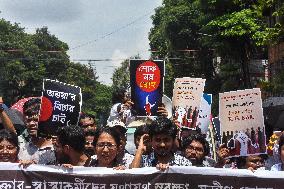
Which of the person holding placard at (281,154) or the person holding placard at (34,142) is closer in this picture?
the person holding placard at (281,154)

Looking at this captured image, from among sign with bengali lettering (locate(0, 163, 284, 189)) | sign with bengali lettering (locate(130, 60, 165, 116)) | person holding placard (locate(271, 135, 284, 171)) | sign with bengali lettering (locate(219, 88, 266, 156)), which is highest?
sign with bengali lettering (locate(130, 60, 165, 116))

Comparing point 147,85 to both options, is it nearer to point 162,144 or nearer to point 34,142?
point 34,142

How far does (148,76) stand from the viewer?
7.24m

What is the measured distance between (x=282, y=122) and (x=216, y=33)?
20125mm

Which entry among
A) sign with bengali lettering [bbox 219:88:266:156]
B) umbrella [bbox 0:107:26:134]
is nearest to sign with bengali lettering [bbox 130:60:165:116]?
sign with bengali lettering [bbox 219:88:266:156]

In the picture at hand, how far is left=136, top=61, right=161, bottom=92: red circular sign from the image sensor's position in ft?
23.6

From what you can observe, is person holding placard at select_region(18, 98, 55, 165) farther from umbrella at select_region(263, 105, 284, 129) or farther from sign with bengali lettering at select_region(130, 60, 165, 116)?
umbrella at select_region(263, 105, 284, 129)

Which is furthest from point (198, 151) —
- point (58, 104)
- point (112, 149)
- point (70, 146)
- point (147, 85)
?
point (147, 85)

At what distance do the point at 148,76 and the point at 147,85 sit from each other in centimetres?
14

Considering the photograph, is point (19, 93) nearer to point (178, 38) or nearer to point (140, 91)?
point (178, 38)

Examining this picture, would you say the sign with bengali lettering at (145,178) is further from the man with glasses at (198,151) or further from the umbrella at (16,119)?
A: the umbrella at (16,119)

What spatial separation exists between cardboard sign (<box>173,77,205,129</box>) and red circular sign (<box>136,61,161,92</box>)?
1.02 ft

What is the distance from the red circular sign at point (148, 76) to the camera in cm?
721

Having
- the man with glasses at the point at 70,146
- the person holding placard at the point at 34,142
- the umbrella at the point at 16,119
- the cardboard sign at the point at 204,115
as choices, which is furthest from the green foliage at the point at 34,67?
the man with glasses at the point at 70,146
